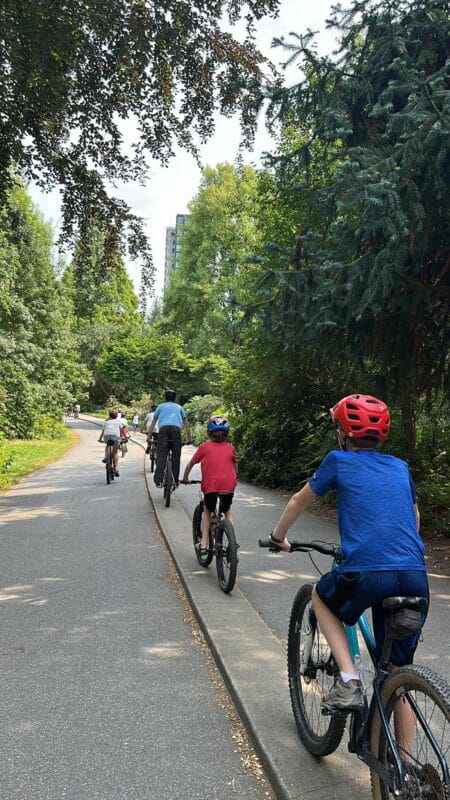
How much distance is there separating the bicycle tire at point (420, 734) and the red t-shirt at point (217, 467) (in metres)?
3.79

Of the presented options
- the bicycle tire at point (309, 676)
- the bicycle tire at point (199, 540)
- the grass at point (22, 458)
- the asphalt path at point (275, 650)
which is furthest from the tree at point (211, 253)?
the bicycle tire at point (309, 676)

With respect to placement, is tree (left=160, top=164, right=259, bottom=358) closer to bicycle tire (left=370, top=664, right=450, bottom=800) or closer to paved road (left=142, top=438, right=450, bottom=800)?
paved road (left=142, top=438, right=450, bottom=800)

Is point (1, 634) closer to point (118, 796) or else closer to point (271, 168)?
point (118, 796)

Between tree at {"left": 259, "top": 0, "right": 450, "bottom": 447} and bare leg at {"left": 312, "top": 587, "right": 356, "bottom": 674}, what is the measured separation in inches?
138

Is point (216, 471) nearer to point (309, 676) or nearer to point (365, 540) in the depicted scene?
point (309, 676)

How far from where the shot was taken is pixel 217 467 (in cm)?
609

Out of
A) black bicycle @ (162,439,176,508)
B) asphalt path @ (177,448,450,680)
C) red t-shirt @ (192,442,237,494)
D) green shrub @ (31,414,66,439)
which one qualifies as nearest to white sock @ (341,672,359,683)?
asphalt path @ (177,448,450,680)

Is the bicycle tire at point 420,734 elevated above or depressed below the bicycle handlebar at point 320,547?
below

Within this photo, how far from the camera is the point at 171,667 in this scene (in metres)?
3.99

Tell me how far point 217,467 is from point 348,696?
3793 mm

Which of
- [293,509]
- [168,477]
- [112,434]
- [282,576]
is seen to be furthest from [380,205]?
[112,434]

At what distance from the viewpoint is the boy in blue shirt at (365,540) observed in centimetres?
233

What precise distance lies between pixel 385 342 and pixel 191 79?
13.6ft

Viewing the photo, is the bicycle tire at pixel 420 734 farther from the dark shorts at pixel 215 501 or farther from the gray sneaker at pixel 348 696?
the dark shorts at pixel 215 501
